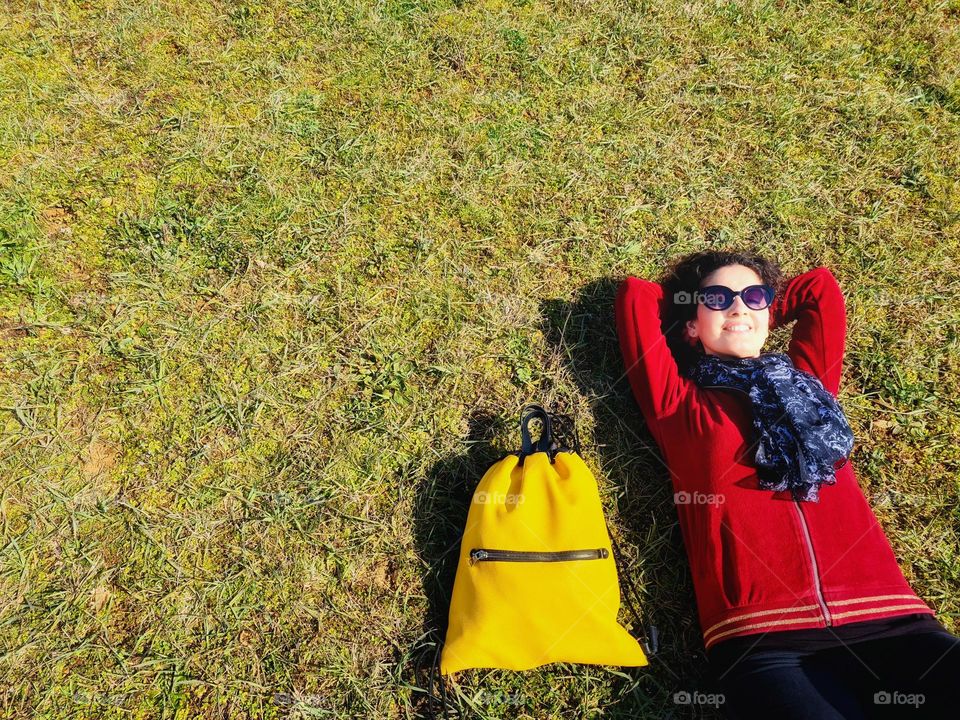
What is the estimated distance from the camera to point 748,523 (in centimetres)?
356

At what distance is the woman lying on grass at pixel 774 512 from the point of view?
10.5 ft

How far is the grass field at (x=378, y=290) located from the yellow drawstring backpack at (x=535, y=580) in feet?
1.35

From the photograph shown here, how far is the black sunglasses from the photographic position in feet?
13.1

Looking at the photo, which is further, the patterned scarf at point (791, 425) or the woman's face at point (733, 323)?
the woman's face at point (733, 323)

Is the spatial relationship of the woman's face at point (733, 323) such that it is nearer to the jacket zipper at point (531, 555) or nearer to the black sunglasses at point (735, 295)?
the black sunglasses at point (735, 295)

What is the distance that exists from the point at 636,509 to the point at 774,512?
36.0 inches

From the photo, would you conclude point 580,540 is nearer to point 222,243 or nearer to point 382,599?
point 382,599

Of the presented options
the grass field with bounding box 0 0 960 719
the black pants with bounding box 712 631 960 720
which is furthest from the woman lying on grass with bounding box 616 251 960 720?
the grass field with bounding box 0 0 960 719

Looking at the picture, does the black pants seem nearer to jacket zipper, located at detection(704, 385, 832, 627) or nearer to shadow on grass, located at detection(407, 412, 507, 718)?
jacket zipper, located at detection(704, 385, 832, 627)

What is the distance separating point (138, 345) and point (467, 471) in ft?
8.09

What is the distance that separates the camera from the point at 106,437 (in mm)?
4094

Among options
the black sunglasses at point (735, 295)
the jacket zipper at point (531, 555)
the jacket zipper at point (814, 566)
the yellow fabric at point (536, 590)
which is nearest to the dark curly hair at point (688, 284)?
the black sunglasses at point (735, 295)

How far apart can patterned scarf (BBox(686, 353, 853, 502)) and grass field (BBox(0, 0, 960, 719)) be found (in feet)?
2.64

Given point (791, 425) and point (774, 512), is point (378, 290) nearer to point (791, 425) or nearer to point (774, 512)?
point (791, 425)
